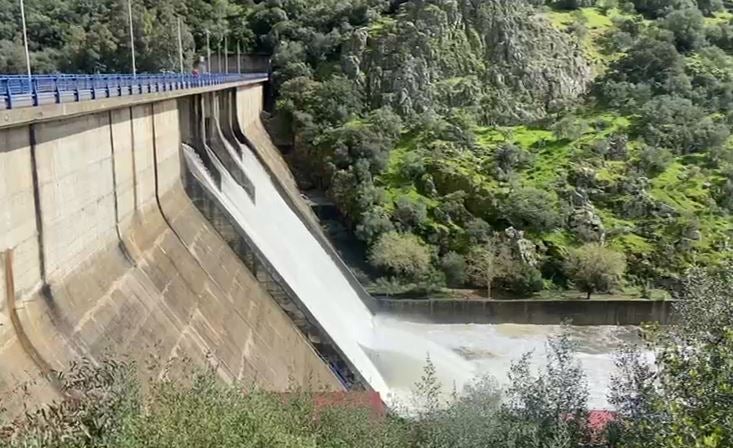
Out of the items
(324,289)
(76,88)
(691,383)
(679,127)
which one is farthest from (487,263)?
(691,383)

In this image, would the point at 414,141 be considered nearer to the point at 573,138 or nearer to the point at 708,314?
the point at 573,138

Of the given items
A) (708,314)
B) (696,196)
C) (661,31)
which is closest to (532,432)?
(708,314)

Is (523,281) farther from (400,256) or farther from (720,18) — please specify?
(720,18)

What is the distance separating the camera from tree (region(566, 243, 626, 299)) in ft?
96.4

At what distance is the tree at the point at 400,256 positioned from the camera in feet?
99.6

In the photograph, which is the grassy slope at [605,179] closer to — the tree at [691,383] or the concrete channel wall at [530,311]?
the concrete channel wall at [530,311]

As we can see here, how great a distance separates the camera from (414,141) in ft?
131

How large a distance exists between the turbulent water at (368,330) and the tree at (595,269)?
2298mm

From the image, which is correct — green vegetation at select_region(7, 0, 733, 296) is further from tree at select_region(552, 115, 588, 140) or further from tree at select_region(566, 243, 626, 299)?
tree at select_region(566, 243, 626, 299)

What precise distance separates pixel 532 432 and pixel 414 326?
55.8ft

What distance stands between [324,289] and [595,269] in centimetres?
1262

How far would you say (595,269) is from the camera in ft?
96.6

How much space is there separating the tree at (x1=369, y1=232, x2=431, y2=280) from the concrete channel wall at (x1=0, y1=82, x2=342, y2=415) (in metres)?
12.5

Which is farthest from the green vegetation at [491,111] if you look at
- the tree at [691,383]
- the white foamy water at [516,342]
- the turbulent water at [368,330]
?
the tree at [691,383]
